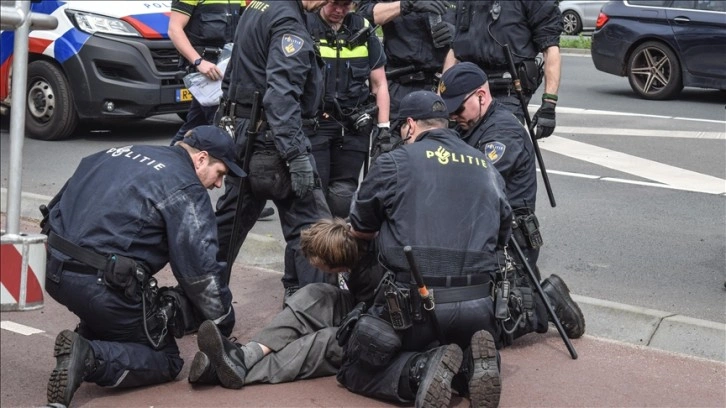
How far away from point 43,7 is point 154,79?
1.21m

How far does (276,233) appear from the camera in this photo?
8289mm

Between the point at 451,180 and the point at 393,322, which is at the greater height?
the point at 451,180

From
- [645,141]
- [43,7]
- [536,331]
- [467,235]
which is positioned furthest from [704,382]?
[43,7]

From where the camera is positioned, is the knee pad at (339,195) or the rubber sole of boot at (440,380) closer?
the rubber sole of boot at (440,380)

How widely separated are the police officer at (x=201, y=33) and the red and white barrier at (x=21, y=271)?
15.8 ft

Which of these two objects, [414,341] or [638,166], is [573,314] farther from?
[638,166]

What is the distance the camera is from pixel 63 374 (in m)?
5.03

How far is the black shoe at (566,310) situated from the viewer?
6.05m

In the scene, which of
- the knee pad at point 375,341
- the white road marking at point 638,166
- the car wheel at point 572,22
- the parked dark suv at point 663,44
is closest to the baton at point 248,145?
the knee pad at point 375,341

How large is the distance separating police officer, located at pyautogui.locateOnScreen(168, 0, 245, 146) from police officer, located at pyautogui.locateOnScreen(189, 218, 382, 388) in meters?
2.51

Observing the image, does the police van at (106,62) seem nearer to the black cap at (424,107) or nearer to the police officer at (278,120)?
the police officer at (278,120)

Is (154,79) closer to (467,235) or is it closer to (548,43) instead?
(548,43)

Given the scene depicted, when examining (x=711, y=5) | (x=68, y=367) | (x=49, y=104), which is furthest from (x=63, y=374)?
(x=711, y=5)

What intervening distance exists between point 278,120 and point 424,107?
2.94 feet
